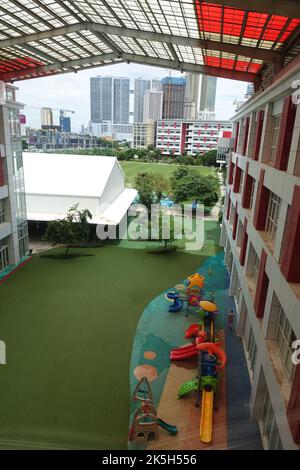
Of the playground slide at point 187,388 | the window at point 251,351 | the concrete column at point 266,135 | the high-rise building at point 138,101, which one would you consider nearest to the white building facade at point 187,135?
the high-rise building at point 138,101

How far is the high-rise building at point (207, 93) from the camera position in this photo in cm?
14079

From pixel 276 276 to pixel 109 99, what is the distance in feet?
526

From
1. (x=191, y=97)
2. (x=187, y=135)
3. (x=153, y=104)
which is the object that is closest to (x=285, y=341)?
(x=187, y=135)

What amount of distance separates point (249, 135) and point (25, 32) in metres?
9.65

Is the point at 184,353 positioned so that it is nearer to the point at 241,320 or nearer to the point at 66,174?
the point at 241,320

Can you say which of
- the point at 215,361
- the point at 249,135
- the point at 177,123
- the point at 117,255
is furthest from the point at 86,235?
A: the point at 177,123

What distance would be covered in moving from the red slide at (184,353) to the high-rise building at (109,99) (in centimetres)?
15498

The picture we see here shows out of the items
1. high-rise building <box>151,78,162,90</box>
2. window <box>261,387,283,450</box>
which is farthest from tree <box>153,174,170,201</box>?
high-rise building <box>151,78,162,90</box>

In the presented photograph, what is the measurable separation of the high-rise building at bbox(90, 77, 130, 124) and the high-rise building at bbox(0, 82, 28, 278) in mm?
145518

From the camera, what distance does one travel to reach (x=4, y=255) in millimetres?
17203

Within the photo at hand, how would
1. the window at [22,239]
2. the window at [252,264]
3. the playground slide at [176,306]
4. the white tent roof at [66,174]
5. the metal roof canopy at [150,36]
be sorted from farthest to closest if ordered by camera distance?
1. the white tent roof at [66,174]
2. the window at [22,239]
3. the playground slide at [176,306]
4. the window at [252,264]
5. the metal roof canopy at [150,36]

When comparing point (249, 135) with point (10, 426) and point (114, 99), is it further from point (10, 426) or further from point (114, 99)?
point (114, 99)

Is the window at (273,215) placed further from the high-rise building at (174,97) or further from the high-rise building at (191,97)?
the high-rise building at (191,97)

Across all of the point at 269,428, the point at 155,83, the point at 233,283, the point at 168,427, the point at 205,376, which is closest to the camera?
the point at 269,428
